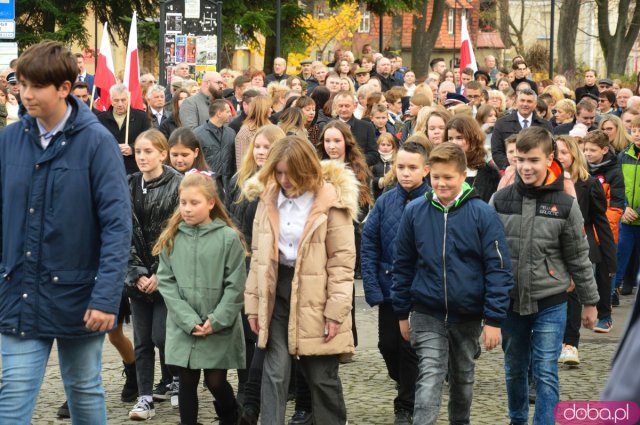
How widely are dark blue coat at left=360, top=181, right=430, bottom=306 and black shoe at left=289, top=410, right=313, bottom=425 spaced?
2.63ft

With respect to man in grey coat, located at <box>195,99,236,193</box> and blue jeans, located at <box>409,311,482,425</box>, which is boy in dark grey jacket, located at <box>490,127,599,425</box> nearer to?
blue jeans, located at <box>409,311,482,425</box>

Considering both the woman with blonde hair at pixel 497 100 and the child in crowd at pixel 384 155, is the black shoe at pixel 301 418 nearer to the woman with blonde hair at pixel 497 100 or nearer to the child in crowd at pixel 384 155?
the child in crowd at pixel 384 155

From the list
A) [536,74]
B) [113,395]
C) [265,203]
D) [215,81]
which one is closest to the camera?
[265,203]

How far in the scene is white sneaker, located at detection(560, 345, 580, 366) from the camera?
9.23 metres

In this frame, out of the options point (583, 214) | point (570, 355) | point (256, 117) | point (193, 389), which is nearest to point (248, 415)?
point (193, 389)

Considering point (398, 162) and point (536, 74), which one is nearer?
point (398, 162)

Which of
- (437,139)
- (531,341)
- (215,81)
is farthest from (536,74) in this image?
(531,341)

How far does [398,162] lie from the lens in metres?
7.69

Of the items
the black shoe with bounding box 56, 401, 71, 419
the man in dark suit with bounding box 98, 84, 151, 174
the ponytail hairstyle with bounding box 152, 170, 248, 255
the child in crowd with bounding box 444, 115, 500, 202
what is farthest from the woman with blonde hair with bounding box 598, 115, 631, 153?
the black shoe with bounding box 56, 401, 71, 419

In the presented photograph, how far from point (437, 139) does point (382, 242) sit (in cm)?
246

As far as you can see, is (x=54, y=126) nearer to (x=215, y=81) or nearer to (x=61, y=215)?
(x=61, y=215)

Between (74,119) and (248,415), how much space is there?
7.60 feet

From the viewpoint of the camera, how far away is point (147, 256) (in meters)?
7.76

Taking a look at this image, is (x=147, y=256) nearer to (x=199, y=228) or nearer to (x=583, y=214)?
(x=199, y=228)
